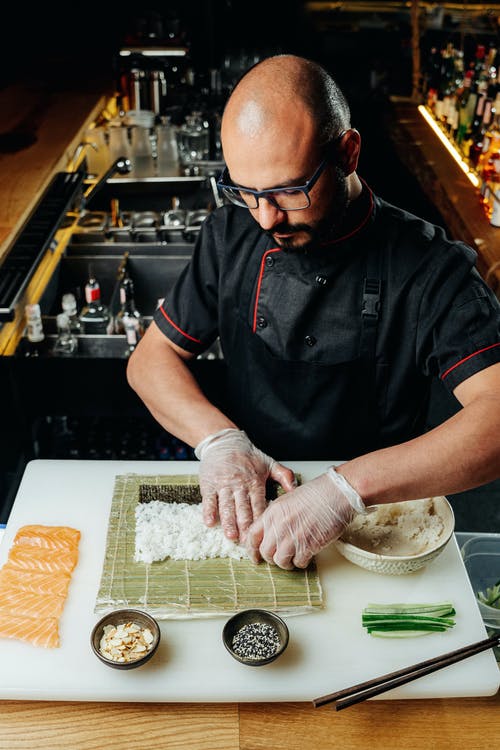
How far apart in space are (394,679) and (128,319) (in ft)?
6.60

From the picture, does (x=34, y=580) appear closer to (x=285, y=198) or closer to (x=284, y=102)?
(x=285, y=198)

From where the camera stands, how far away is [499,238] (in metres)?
3.79

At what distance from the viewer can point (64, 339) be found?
9.86 ft

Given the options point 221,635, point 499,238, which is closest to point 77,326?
point 221,635

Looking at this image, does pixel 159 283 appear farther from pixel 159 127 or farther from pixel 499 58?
pixel 499 58

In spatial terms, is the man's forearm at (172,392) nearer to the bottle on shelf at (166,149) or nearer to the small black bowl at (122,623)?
the small black bowl at (122,623)

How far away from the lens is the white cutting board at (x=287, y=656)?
139 cm

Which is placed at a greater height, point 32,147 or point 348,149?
point 348,149

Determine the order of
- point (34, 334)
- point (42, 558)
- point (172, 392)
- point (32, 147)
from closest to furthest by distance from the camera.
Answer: point (42, 558), point (172, 392), point (34, 334), point (32, 147)

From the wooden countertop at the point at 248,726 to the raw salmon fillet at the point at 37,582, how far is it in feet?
0.47

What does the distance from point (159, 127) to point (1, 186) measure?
6.16ft

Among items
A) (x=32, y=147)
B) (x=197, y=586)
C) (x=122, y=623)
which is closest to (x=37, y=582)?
(x=122, y=623)

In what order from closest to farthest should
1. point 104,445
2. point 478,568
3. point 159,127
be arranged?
point 478,568 → point 104,445 → point 159,127

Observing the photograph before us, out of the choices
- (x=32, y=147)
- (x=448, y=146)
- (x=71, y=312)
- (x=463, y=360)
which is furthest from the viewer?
(x=448, y=146)
